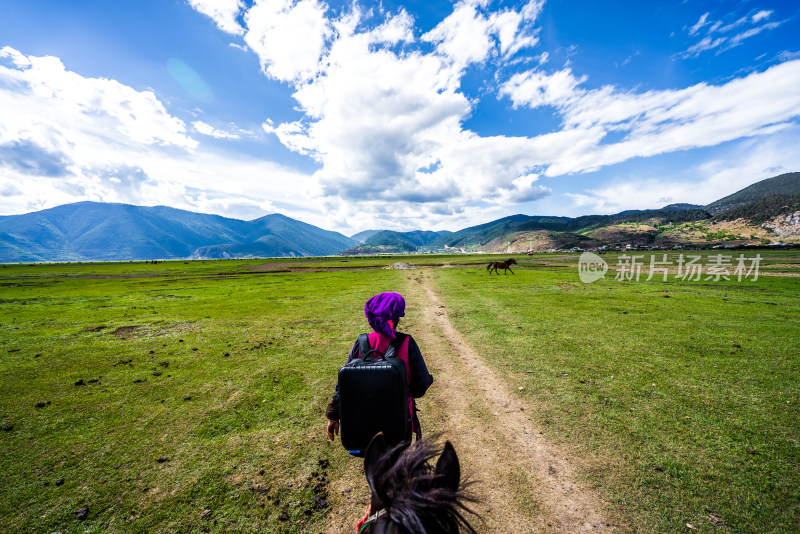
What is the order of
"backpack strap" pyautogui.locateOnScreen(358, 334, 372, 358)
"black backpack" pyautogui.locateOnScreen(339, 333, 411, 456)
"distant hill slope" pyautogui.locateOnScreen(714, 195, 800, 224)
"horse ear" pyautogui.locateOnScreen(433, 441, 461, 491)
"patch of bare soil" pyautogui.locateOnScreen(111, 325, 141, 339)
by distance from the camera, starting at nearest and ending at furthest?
1. "horse ear" pyautogui.locateOnScreen(433, 441, 461, 491)
2. "black backpack" pyautogui.locateOnScreen(339, 333, 411, 456)
3. "backpack strap" pyautogui.locateOnScreen(358, 334, 372, 358)
4. "patch of bare soil" pyautogui.locateOnScreen(111, 325, 141, 339)
5. "distant hill slope" pyautogui.locateOnScreen(714, 195, 800, 224)

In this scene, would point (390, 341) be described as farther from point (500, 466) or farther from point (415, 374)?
point (500, 466)

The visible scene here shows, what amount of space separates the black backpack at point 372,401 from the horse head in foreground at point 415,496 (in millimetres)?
595

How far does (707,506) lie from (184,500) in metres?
8.05

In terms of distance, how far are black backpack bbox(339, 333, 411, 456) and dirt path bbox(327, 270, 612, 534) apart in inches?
22.4

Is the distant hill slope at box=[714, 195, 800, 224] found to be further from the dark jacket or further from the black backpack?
the black backpack

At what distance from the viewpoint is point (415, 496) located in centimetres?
191

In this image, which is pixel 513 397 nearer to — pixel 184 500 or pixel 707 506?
pixel 707 506

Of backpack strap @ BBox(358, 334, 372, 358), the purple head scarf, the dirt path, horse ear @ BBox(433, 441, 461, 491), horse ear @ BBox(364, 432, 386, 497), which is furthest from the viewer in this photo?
the dirt path

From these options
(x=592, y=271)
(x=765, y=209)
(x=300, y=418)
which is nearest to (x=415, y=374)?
(x=300, y=418)

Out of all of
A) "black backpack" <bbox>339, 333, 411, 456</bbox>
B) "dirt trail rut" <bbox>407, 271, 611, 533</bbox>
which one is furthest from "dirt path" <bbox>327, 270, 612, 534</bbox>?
"black backpack" <bbox>339, 333, 411, 456</bbox>

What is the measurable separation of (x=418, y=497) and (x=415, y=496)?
0.08ft

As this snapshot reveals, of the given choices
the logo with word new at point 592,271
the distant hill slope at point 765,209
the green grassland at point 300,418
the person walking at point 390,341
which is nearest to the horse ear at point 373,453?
the person walking at point 390,341

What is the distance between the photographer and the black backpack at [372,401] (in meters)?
2.94

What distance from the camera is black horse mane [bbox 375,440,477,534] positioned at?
1.88 meters
